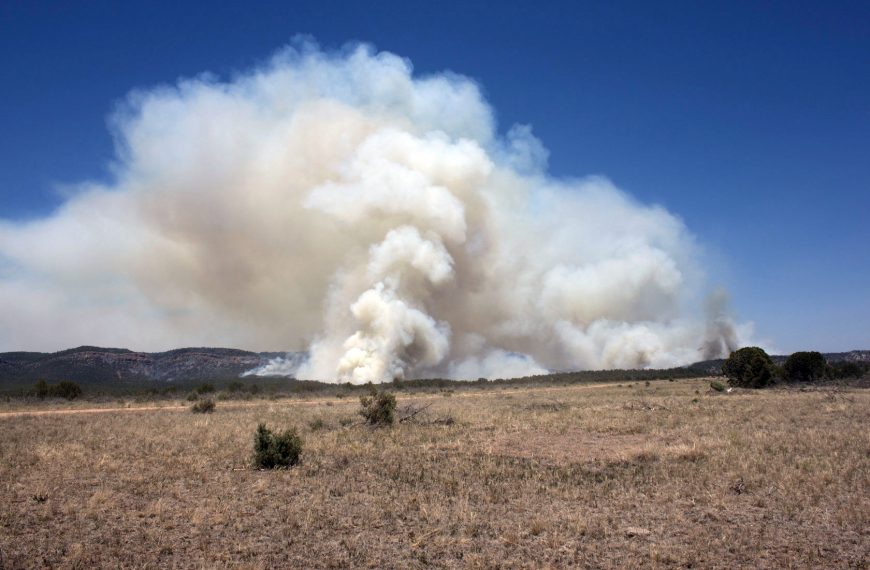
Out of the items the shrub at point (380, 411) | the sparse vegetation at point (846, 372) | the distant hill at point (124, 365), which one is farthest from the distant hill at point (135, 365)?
the shrub at point (380, 411)

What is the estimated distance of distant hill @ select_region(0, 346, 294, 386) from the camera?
13525cm

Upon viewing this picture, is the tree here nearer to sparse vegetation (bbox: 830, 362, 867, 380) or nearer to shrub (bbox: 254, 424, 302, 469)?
sparse vegetation (bbox: 830, 362, 867, 380)

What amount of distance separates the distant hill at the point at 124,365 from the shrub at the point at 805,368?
389 feet

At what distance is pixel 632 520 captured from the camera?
10852 mm

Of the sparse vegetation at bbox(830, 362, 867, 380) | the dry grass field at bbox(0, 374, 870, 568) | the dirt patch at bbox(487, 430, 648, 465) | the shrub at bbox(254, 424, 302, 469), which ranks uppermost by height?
the shrub at bbox(254, 424, 302, 469)

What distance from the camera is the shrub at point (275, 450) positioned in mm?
17109

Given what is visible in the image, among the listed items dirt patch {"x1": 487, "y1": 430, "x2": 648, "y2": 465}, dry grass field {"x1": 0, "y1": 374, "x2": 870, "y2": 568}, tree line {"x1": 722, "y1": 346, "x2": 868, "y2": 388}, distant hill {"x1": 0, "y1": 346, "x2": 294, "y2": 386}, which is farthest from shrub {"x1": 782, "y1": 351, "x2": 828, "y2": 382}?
distant hill {"x1": 0, "y1": 346, "x2": 294, "y2": 386}

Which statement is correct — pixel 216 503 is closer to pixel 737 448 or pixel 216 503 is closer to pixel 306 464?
pixel 306 464

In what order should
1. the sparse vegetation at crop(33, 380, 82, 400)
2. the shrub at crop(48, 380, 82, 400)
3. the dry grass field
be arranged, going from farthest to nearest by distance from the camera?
the shrub at crop(48, 380, 82, 400)
the sparse vegetation at crop(33, 380, 82, 400)
the dry grass field

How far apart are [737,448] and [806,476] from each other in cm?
402

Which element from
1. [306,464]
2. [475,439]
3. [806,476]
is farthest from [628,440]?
[306,464]

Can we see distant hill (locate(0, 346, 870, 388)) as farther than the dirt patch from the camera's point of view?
Yes

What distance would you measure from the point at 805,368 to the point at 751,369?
32.7ft

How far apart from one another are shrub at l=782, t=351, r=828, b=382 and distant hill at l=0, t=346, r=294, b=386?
389ft
